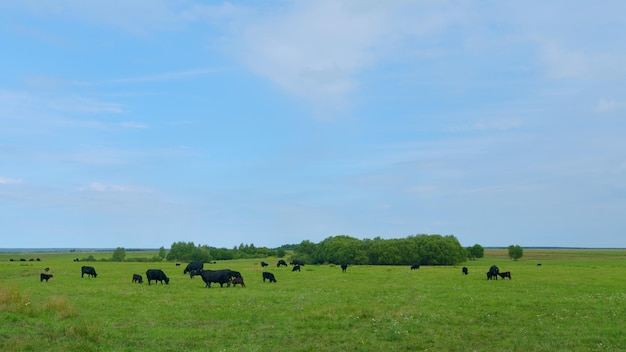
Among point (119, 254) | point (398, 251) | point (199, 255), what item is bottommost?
point (199, 255)

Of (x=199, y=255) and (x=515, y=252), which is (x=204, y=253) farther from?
(x=515, y=252)

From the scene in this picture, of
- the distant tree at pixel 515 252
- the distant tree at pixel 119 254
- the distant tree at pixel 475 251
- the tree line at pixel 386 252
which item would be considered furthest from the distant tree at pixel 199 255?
the distant tree at pixel 515 252

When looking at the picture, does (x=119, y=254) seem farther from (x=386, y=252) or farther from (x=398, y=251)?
(x=398, y=251)

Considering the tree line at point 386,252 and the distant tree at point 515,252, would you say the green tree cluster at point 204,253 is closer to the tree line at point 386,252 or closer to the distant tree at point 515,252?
the tree line at point 386,252

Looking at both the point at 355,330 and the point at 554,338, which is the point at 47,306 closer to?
the point at 355,330

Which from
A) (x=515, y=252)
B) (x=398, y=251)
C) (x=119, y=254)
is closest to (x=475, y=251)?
(x=515, y=252)

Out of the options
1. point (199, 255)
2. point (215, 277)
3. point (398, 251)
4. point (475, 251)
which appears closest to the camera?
point (215, 277)

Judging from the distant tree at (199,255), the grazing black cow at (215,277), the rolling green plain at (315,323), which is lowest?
the distant tree at (199,255)

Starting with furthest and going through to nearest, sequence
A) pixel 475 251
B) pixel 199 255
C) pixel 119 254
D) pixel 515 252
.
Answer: pixel 475 251 < pixel 199 255 < pixel 119 254 < pixel 515 252

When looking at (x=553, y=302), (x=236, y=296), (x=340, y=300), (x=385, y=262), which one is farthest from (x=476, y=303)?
(x=385, y=262)

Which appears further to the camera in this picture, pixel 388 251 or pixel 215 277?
pixel 388 251

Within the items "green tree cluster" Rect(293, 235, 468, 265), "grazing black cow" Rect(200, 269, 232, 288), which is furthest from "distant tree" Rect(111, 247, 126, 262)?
"grazing black cow" Rect(200, 269, 232, 288)

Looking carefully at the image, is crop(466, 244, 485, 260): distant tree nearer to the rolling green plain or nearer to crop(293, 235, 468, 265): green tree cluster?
crop(293, 235, 468, 265): green tree cluster

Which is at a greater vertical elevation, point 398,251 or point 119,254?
point 398,251
